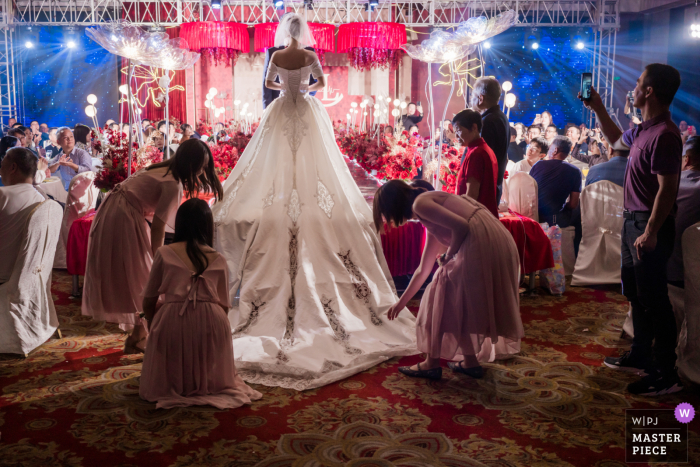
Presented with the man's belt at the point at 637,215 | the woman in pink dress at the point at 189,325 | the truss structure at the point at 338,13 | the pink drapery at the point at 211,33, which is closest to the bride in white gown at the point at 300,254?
the woman in pink dress at the point at 189,325

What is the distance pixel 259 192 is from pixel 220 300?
139 cm

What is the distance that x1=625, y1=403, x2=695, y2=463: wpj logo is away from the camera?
2.13m

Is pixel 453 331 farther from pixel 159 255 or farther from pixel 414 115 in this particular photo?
pixel 414 115

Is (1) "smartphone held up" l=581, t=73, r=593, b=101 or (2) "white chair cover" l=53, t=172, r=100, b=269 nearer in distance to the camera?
(1) "smartphone held up" l=581, t=73, r=593, b=101

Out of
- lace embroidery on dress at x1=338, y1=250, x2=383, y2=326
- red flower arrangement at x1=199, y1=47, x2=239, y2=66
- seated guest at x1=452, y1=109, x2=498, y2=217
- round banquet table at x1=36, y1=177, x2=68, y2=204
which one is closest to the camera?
seated guest at x1=452, y1=109, x2=498, y2=217

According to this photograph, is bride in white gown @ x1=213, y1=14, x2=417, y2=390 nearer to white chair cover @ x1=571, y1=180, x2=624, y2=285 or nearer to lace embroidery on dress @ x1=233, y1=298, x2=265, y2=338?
lace embroidery on dress @ x1=233, y1=298, x2=265, y2=338

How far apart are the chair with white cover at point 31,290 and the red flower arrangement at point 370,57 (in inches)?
339

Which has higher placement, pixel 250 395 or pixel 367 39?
pixel 367 39

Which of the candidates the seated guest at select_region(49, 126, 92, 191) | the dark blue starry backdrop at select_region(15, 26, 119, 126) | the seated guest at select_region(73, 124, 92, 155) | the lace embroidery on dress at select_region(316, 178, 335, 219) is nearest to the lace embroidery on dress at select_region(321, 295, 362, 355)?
the lace embroidery on dress at select_region(316, 178, 335, 219)

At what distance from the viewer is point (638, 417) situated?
8.01ft

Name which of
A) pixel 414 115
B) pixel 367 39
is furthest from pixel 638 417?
pixel 414 115

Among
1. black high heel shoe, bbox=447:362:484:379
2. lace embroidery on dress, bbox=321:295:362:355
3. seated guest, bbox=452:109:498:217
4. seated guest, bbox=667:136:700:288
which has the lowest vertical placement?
black high heel shoe, bbox=447:362:484:379

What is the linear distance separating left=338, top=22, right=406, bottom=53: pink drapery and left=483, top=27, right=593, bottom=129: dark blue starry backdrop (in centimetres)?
438

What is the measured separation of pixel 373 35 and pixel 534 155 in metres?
5.54
